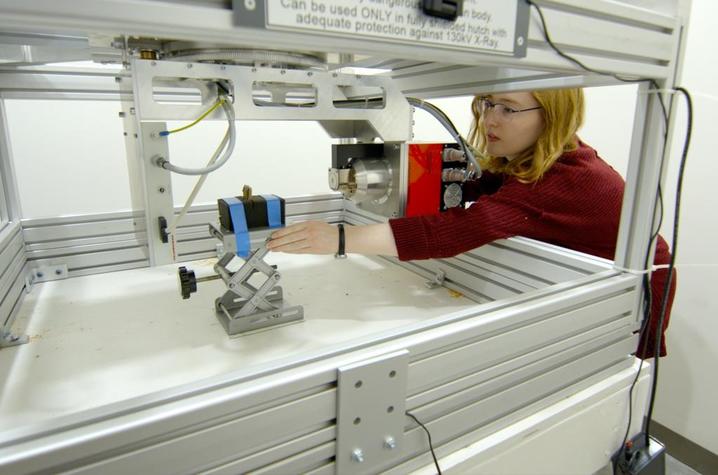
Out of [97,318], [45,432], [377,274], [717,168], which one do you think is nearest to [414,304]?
[377,274]

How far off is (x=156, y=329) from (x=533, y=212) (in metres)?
0.92

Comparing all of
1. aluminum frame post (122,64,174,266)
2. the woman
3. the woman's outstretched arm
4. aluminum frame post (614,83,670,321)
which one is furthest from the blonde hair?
aluminum frame post (122,64,174,266)

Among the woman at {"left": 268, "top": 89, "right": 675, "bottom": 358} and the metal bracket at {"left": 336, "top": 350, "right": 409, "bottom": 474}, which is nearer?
the metal bracket at {"left": 336, "top": 350, "right": 409, "bottom": 474}

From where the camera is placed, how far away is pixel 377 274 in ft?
4.57

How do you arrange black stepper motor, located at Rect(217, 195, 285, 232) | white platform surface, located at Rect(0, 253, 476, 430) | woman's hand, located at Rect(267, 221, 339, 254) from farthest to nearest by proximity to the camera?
woman's hand, located at Rect(267, 221, 339, 254), black stepper motor, located at Rect(217, 195, 285, 232), white platform surface, located at Rect(0, 253, 476, 430)

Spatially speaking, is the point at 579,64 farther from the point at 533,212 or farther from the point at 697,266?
the point at 697,266

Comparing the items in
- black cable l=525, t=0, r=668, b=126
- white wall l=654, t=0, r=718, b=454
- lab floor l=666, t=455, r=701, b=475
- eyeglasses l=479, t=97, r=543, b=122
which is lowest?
lab floor l=666, t=455, r=701, b=475

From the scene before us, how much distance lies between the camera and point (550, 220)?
1131mm

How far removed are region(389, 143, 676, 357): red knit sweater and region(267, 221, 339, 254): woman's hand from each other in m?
0.15

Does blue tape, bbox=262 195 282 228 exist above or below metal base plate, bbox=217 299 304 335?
above

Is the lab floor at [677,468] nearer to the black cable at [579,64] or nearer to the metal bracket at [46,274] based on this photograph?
the black cable at [579,64]

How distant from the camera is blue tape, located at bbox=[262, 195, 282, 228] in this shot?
93 centimetres

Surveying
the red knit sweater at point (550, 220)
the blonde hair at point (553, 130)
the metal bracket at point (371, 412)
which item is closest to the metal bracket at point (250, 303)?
the red knit sweater at point (550, 220)

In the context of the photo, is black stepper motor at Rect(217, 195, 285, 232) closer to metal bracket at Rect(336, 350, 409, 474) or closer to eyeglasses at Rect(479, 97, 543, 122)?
metal bracket at Rect(336, 350, 409, 474)
